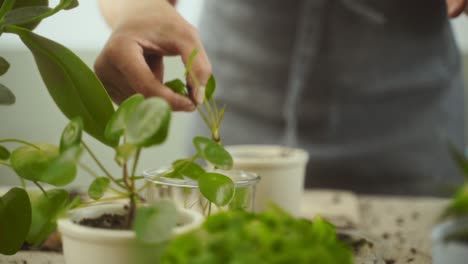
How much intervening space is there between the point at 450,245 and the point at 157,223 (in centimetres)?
13

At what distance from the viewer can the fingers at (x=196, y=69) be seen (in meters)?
0.38

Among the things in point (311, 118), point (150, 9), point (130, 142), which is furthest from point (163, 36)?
point (311, 118)

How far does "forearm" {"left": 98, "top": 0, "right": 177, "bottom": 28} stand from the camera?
0.41m

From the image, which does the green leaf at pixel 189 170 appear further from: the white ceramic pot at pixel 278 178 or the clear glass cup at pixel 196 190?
the white ceramic pot at pixel 278 178

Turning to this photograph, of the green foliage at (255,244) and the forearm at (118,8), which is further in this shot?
the forearm at (118,8)

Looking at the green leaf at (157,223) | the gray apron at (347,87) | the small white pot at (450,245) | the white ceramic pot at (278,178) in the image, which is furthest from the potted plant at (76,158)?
the gray apron at (347,87)

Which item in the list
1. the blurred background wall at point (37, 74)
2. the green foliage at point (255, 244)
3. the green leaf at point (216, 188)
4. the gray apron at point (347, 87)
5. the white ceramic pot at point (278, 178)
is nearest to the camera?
the green foliage at point (255, 244)

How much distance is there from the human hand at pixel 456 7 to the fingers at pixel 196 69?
15cm

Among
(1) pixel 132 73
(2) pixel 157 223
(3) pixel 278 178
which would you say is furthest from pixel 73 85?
(3) pixel 278 178

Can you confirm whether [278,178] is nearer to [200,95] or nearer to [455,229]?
[200,95]

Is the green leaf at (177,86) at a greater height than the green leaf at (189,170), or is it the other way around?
the green leaf at (177,86)

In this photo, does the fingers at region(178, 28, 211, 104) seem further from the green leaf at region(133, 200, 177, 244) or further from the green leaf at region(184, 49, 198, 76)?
the green leaf at region(133, 200, 177, 244)

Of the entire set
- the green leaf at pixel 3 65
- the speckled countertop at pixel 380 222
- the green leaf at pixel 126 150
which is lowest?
the speckled countertop at pixel 380 222

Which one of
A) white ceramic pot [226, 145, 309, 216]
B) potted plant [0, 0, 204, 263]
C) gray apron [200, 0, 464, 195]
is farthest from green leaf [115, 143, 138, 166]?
gray apron [200, 0, 464, 195]
